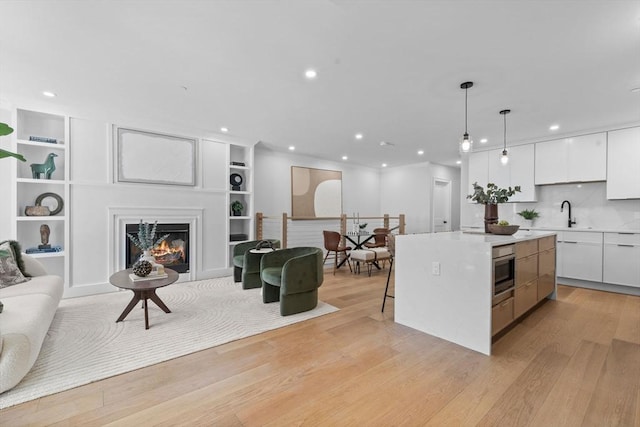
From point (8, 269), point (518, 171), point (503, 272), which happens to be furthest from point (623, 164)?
point (8, 269)

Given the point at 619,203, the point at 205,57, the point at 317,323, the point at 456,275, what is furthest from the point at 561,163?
the point at 205,57

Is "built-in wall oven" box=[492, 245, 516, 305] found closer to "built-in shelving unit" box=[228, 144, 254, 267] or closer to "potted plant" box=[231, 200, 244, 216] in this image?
"built-in shelving unit" box=[228, 144, 254, 267]

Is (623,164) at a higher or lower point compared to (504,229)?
higher

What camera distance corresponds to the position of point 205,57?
2531mm

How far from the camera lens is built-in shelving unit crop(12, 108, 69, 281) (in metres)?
3.74

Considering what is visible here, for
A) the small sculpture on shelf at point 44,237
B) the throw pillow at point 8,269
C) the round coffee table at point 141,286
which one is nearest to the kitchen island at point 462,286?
the round coffee table at point 141,286

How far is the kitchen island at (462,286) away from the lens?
241 cm

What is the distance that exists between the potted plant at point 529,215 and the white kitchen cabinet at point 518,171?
0.24 metres

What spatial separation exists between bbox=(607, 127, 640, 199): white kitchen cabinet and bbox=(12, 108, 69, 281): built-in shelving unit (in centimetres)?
783

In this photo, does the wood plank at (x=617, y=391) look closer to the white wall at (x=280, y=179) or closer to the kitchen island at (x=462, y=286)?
the kitchen island at (x=462, y=286)

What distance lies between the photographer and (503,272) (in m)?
2.62

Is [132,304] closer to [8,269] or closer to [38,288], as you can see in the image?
[38,288]

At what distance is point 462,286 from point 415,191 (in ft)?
18.0

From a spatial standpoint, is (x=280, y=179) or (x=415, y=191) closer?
(x=280, y=179)
